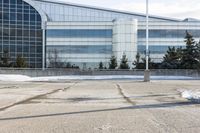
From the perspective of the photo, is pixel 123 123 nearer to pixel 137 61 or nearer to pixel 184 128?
pixel 184 128

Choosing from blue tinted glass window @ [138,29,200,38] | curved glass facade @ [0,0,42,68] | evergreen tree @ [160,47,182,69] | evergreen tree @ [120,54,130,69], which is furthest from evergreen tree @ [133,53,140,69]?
curved glass facade @ [0,0,42,68]

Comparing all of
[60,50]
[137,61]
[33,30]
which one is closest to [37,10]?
[33,30]

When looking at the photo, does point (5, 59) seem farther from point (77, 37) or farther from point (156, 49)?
point (156, 49)

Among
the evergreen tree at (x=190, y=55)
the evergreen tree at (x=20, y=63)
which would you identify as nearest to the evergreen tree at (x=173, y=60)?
the evergreen tree at (x=190, y=55)

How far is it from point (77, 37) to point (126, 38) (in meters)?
11.4

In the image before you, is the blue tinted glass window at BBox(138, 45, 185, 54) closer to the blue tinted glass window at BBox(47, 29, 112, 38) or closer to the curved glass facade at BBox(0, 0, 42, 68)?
the blue tinted glass window at BBox(47, 29, 112, 38)

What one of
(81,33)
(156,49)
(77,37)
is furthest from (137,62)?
(77,37)

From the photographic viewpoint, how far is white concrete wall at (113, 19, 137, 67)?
295 ft

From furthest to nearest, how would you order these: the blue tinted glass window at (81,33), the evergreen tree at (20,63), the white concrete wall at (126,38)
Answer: the blue tinted glass window at (81,33) < the white concrete wall at (126,38) < the evergreen tree at (20,63)

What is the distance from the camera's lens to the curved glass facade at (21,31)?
90.1m

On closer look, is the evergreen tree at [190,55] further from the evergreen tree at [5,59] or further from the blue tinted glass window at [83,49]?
the evergreen tree at [5,59]

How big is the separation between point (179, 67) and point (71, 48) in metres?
28.9

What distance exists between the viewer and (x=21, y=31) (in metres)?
91.2

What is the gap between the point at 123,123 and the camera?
406 inches
